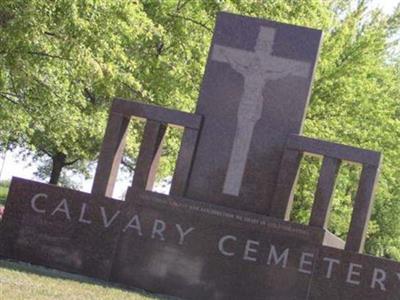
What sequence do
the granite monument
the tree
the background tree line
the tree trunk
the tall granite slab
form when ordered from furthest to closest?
the tree trunk → the background tree line → the tree → the tall granite slab → the granite monument

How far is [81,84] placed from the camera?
17047 millimetres

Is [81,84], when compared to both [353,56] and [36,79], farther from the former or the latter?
[353,56]

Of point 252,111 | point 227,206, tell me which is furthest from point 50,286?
point 252,111

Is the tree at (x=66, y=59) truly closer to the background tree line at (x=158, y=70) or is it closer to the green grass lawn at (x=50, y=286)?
the background tree line at (x=158, y=70)

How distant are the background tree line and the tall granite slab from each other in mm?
2190

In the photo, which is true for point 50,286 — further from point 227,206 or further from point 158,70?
point 158,70

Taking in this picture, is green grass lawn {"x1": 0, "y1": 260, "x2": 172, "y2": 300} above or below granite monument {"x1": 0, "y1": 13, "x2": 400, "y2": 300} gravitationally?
below

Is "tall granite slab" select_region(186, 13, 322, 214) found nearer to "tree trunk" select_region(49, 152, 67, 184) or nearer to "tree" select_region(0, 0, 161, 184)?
"tree" select_region(0, 0, 161, 184)

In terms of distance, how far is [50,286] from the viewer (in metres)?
8.93

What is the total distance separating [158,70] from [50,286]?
33.7ft

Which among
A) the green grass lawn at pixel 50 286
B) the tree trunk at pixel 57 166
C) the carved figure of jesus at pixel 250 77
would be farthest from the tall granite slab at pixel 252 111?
the tree trunk at pixel 57 166

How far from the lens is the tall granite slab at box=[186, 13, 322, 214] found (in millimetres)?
11188

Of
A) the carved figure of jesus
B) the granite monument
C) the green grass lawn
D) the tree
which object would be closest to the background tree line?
the tree

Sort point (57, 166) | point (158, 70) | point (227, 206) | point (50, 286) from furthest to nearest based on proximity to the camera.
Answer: point (57, 166) < point (158, 70) < point (227, 206) < point (50, 286)
